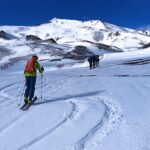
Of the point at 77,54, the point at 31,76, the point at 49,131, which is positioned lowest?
the point at 49,131

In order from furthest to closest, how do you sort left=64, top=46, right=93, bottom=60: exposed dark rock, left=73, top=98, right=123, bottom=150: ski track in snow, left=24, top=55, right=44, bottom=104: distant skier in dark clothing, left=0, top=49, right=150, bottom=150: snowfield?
left=64, top=46, right=93, bottom=60: exposed dark rock → left=24, top=55, right=44, bottom=104: distant skier in dark clothing → left=0, top=49, right=150, bottom=150: snowfield → left=73, top=98, right=123, bottom=150: ski track in snow

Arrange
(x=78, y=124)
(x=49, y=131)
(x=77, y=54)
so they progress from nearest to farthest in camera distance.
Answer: (x=49, y=131) < (x=78, y=124) < (x=77, y=54)

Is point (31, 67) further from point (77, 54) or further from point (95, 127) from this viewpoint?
point (77, 54)

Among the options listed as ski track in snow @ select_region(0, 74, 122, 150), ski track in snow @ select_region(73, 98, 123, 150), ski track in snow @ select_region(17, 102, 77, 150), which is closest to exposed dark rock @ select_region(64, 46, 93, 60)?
ski track in snow @ select_region(0, 74, 122, 150)

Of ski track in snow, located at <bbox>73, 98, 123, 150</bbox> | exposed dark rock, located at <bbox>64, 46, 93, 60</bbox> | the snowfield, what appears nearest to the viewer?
ski track in snow, located at <bbox>73, 98, 123, 150</bbox>

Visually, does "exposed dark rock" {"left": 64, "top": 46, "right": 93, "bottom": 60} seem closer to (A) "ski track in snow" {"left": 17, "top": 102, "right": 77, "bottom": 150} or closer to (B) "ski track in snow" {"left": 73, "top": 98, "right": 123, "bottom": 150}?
(B) "ski track in snow" {"left": 73, "top": 98, "right": 123, "bottom": 150}

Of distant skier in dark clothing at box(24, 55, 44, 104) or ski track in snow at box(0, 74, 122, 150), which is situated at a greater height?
distant skier in dark clothing at box(24, 55, 44, 104)

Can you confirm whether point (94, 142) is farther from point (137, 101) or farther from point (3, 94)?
point (3, 94)

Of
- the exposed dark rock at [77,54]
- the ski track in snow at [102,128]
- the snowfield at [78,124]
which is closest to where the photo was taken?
the ski track in snow at [102,128]

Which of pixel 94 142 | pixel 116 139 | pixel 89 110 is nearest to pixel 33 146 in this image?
pixel 94 142

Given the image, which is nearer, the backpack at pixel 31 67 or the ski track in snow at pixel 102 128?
the ski track in snow at pixel 102 128

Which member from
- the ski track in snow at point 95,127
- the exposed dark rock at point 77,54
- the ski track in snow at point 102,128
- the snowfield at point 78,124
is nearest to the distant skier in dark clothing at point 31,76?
the snowfield at point 78,124

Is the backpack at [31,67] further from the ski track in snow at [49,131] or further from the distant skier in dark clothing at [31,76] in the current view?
the ski track in snow at [49,131]

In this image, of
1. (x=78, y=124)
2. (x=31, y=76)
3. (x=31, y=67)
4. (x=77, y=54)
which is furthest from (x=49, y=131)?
(x=77, y=54)
